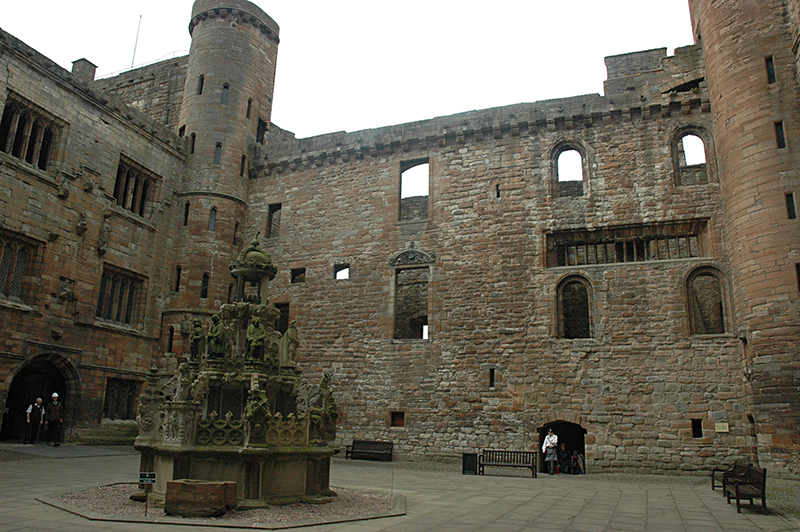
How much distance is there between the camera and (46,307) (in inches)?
632

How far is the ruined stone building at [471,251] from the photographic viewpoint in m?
14.7

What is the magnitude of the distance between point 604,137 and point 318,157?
371 inches

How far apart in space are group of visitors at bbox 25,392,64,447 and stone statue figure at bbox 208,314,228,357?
29.7 ft

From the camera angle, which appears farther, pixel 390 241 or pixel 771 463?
pixel 390 241

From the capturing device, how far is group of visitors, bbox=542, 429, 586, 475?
14828mm

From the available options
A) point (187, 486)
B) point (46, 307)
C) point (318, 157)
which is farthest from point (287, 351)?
point (318, 157)

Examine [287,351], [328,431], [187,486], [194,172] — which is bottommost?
[187,486]

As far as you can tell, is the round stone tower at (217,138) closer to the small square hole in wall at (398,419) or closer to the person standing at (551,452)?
the small square hole in wall at (398,419)

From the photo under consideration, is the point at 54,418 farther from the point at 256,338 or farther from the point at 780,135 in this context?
the point at 780,135

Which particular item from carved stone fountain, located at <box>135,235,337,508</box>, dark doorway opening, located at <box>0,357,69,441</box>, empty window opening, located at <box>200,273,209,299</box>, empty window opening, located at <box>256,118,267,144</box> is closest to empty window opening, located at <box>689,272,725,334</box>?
carved stone fountain, located at <box>135,235,337,508</box>

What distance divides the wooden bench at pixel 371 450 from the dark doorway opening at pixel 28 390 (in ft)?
25.9

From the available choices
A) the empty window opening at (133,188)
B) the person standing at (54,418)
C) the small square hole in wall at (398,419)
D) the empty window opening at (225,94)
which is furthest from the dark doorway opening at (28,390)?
the empty window opening at (225,94)

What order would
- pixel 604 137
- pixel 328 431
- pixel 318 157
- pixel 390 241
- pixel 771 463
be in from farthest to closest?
pixel 318 157 < pixel 390 241 < pixel 604 137 < pixel 771 463 < pixel 328 431

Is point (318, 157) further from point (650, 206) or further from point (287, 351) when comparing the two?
point (287, 351)
